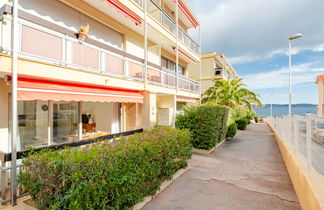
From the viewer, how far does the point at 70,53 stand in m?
6.66

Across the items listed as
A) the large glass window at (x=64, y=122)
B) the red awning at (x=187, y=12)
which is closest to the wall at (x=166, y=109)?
the large glass window at (x=64, y=122)

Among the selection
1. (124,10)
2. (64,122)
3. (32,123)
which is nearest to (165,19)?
(124,10)

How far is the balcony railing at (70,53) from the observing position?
546cm

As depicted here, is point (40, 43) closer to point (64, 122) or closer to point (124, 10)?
point (64, 122)

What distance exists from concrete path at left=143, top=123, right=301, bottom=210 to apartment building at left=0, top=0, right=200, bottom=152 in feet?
15.7

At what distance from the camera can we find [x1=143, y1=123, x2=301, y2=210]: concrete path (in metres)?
4.55

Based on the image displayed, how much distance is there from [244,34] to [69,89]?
23.2 metres

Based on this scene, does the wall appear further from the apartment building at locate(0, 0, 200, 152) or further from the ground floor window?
the ground floor window

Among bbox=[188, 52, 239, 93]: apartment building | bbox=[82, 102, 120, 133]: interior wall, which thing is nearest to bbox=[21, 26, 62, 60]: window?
bbox=[82, 102, 120, 133]: interior wall

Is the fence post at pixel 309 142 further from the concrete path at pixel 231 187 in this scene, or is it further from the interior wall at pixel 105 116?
the interior wall at pixel 105 116

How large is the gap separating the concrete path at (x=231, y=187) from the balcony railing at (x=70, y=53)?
243 inches

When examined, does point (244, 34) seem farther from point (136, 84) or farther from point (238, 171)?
point (238, 171)

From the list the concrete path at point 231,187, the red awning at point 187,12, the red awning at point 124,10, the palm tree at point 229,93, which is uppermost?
the red awning at point 187,12

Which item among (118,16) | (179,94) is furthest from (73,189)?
(179,94)
